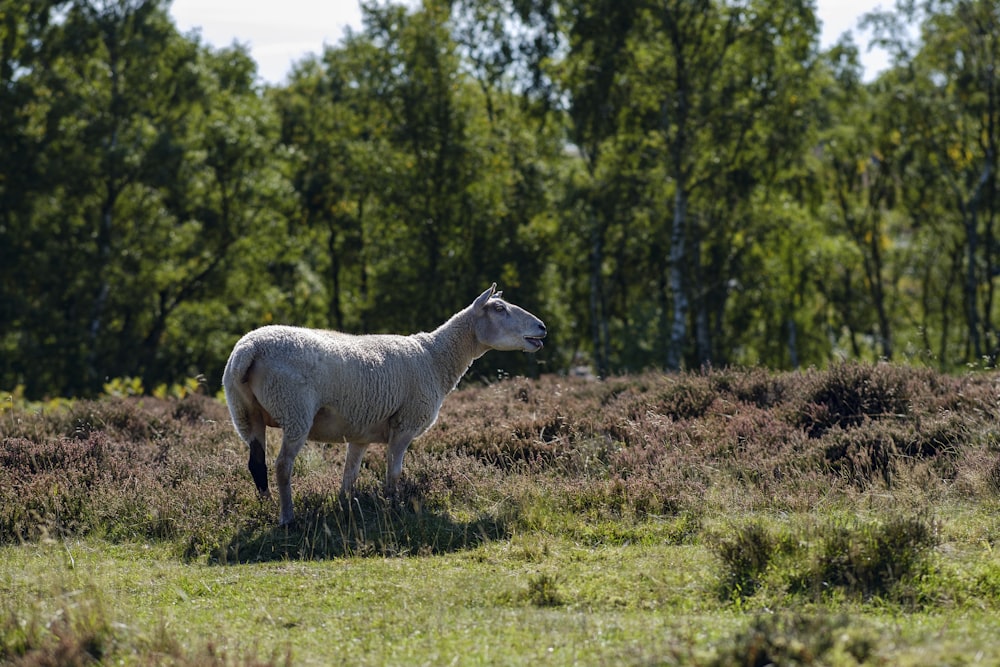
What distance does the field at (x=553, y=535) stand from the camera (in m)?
6.55

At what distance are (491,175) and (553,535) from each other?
97.2 ft

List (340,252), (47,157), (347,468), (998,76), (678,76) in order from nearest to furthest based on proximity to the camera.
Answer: (347,468) → (678,76) → (47,157) → (998,76) → (340,252)

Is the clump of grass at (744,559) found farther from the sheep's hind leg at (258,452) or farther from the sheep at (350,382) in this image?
the sheep's hind leg at (258,452)

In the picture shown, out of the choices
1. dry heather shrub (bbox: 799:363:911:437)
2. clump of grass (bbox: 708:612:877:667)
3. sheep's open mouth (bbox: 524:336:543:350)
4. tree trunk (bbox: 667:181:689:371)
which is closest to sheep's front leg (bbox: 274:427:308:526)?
sheep's open mouth (bbox: 524:336:543:350)

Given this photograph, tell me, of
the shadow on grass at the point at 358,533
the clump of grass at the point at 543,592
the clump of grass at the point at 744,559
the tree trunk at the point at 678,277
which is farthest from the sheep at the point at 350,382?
the tree trunk at the point at 678,277

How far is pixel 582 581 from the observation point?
7.95 meters

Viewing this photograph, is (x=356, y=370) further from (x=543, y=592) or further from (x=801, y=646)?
(x=801, y=646)

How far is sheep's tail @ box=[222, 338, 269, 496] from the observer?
959cm

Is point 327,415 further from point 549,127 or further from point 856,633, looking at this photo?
point 549,127

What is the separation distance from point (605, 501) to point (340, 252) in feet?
122

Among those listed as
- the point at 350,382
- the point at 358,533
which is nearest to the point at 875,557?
the point at 358,533

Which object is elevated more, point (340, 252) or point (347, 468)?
point (340, 252)

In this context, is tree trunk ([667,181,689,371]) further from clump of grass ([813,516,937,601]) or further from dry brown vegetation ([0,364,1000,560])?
clump of grass ([813,516,937,601])

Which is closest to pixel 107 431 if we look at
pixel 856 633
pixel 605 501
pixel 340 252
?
pixel 605 501
